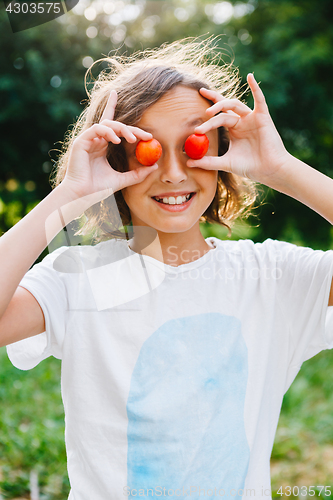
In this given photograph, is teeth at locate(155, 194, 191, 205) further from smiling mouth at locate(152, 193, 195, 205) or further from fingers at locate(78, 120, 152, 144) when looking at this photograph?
fingers at locate(78, 120, 152, 144)

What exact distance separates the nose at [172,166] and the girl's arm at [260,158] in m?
0.04

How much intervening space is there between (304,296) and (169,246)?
1.73 feet

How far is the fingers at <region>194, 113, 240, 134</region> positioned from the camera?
1420mm

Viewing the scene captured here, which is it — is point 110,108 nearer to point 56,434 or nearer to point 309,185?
point 309,185

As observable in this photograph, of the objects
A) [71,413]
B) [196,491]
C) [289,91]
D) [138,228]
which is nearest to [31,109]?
[289,91]

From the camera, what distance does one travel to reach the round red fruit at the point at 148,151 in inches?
56.3

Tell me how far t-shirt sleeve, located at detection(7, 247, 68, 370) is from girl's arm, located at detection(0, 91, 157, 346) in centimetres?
3

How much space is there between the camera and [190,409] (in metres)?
1.43

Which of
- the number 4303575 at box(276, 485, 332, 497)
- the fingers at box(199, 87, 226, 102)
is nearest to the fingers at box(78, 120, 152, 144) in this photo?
the fingers at box(199, 87, 226, 102)

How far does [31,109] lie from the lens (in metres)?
5.07

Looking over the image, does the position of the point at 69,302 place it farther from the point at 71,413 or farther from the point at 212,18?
the point at 212,18

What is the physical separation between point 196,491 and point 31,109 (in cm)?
473

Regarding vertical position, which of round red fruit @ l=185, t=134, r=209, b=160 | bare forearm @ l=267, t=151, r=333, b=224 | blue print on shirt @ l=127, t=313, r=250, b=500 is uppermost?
round red fruit @ l=185, t=134, r=209, b=160

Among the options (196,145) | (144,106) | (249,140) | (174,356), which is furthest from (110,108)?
(174,356)
